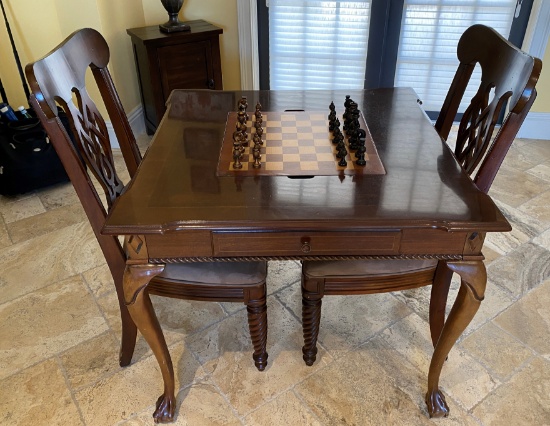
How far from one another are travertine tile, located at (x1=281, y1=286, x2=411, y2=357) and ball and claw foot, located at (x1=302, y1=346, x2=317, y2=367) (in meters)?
0.10

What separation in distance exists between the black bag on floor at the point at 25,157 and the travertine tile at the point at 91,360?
1237mm

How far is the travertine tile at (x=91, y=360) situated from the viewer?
163 cm

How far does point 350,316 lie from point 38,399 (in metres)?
1.13

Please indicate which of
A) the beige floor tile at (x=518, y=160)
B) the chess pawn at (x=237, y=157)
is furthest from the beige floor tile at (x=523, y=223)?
the chess pawn at (x=237, y=157)

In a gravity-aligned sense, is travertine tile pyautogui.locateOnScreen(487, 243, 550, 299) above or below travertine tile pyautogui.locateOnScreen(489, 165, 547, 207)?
below

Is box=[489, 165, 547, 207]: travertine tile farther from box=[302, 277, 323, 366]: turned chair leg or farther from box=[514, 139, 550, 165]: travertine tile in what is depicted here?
box=[302, 277, 323, 366]: turned chair leg

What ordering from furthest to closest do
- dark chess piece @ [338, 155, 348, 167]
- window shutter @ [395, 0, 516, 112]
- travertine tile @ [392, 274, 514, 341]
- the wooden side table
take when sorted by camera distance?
window shutter @ [395, 0, 516, 112]
the wooden side table
travertine tile @ [392, 274, 514, 341]
dark chess piece @ [338, 155, 348, 167]

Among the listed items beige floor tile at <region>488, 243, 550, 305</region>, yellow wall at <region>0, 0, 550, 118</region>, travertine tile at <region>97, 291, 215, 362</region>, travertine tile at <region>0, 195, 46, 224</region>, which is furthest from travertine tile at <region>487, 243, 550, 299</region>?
travertine tile at <region>0, 195, 46, 224</region>

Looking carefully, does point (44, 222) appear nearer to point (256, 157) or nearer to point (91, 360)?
point (91, 360)

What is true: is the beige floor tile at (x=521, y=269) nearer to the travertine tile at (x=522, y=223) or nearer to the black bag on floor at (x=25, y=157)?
the travertine tile at (x=522, y=223)

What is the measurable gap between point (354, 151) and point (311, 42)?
2129 millimetres

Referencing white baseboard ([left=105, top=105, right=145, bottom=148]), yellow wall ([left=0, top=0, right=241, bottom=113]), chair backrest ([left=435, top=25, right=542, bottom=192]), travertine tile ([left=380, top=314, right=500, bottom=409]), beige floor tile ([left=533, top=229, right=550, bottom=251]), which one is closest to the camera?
chair backrest ([left=435, top=25, right=542, bottom=192])

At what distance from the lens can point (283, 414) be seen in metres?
1.50

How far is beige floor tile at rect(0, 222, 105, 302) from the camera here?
206 cm
